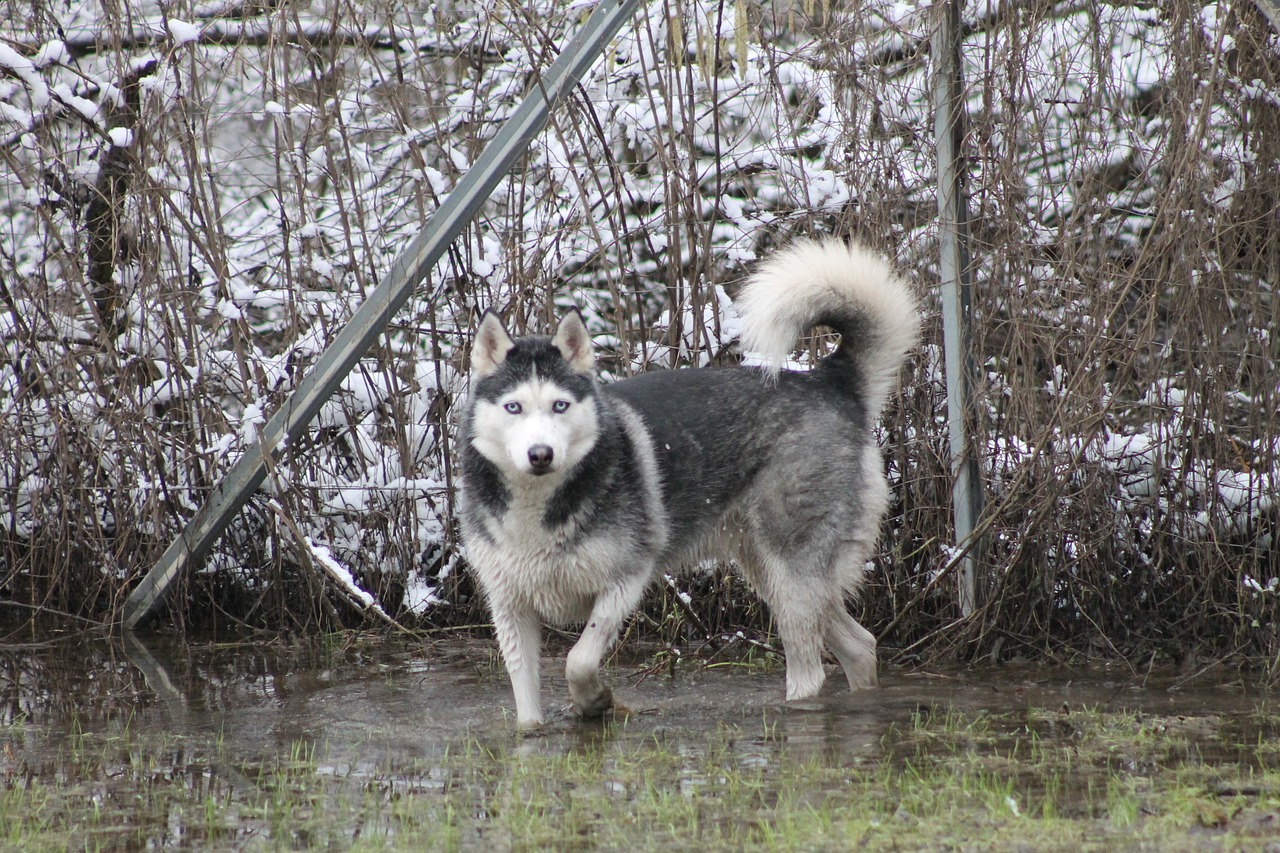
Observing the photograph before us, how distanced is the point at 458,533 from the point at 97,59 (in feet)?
11.2

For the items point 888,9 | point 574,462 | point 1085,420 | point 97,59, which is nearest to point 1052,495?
point 1085,420

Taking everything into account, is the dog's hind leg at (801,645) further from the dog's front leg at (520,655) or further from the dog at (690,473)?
the dog's front leg at (520,655)

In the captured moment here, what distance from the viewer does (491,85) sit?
696 centimetres

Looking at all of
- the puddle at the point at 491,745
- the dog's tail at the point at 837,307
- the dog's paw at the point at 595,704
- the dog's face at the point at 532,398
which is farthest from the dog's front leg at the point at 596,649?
the dog's tail at the point at 837,307

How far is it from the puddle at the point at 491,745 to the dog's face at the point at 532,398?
107cm

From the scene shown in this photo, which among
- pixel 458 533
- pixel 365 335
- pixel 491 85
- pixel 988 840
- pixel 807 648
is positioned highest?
pixel 491 85

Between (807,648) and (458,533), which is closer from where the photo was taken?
(807,648)

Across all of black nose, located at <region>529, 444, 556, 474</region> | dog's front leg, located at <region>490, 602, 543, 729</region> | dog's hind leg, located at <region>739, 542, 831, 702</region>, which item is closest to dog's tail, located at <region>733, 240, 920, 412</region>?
dog's hind leg, located at <region>739, 542, 831, 702</region>

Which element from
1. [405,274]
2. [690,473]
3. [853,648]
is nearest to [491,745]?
[690,473]

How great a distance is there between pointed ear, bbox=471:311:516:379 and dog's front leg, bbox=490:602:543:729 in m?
0.95

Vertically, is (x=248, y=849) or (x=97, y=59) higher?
(x=97, y=59)

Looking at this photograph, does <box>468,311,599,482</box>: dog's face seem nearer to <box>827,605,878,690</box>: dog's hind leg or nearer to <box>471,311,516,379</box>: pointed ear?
<box>471,311,516,379</box>: pointed ear

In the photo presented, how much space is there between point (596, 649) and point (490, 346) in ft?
4.16

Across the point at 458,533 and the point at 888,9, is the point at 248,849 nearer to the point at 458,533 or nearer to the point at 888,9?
the point at 458,533
